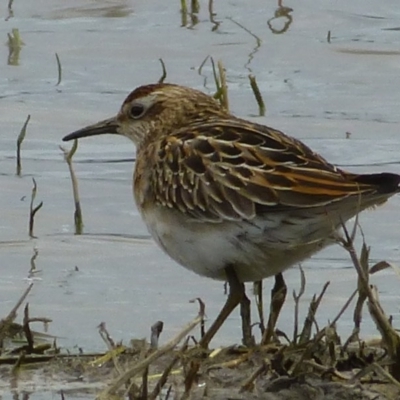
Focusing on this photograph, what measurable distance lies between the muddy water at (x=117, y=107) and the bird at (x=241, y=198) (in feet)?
2.35

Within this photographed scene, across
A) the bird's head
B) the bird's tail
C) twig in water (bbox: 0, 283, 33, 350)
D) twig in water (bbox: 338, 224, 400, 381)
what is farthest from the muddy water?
twig in water (bbox: 338, 224, 400, 381)

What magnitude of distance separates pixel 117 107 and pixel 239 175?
15.2 ft

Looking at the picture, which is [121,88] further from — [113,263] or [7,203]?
[113,263]

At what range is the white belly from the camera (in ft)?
21.4

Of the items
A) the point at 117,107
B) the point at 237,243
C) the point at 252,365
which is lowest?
the point at 117,107

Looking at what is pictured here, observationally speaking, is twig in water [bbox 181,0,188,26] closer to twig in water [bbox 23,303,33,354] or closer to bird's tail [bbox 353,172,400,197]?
twig in water [bbox 23,303,33,354]

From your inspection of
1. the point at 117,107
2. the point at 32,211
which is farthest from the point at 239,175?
the point at 117,107

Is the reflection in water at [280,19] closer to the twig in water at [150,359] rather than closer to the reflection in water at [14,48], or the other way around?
the reflection in water at [14,48]

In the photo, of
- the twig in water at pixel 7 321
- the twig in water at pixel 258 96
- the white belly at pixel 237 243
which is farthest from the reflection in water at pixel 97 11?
the twig in water at pixel 7 321

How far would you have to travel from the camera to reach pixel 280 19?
13.6m

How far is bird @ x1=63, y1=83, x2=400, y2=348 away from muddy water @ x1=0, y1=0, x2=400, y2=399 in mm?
717

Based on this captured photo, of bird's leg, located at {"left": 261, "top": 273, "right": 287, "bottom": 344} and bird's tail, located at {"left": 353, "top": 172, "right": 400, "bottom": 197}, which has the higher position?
bird's tail, located at {"left": 353, "top": 172, "right": 400, "bottom": 197}

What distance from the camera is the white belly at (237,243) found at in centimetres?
652

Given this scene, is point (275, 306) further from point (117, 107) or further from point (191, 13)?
point (191, 13)
